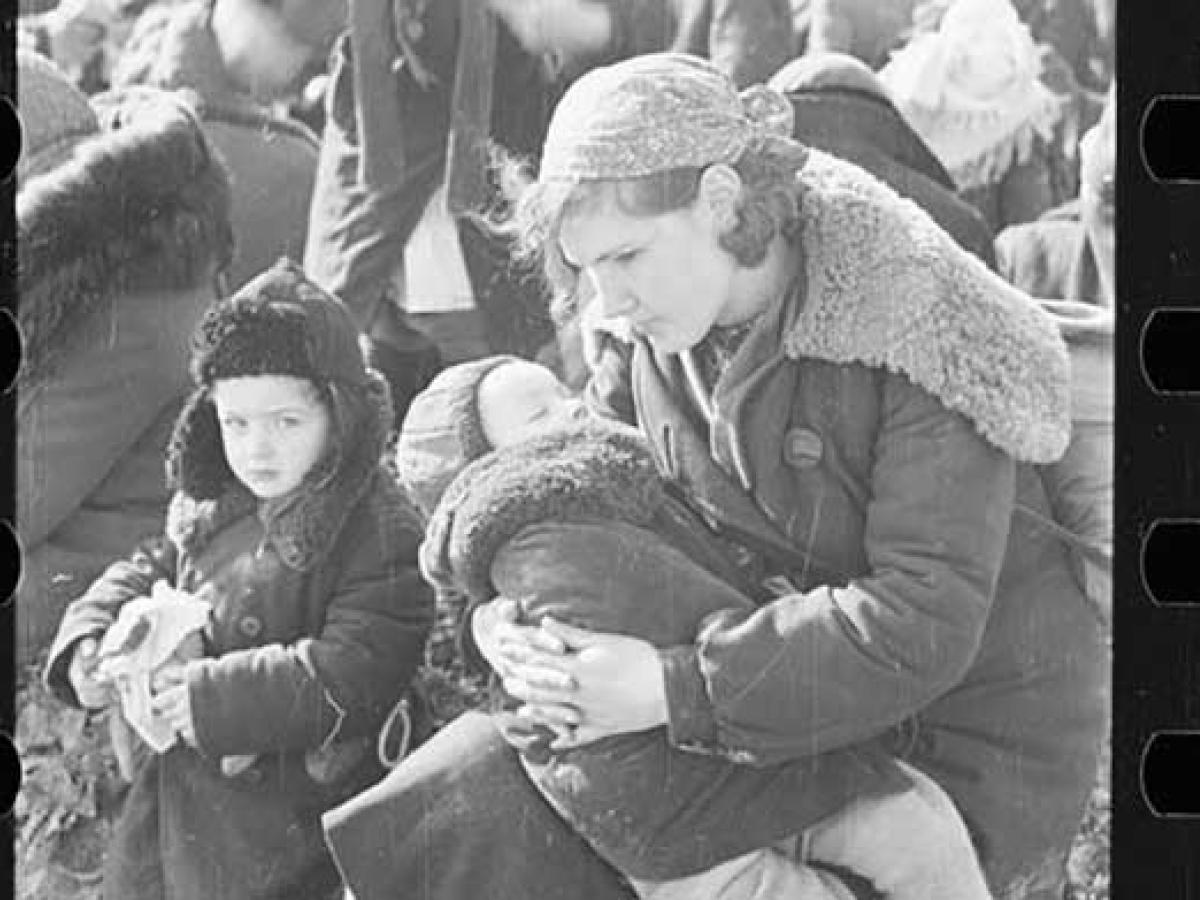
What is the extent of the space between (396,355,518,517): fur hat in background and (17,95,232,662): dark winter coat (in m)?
0.18

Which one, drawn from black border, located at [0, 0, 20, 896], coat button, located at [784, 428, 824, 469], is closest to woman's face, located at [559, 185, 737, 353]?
coat button, located at [784, 428, 824, 469]

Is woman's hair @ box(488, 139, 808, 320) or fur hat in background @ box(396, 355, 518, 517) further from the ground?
woman's hair @ box(488, 139, 808, 320)

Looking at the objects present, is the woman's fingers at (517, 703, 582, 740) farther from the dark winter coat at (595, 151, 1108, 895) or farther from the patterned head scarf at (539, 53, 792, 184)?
the patterned head scarf at (539, 53, 792, 184)

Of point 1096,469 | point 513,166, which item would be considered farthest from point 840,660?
point 513,166

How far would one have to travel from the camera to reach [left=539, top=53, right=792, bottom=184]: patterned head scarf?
A: 2.68m

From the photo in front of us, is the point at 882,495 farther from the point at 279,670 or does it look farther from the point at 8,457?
the point at 8,457

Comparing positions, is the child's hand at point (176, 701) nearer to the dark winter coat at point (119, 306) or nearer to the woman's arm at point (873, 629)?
the dark winter coat at point (119, 306)

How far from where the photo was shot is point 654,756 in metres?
2.68

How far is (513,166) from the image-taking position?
2730 mm

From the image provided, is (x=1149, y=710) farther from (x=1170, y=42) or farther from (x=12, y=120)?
(x=12, y=120)

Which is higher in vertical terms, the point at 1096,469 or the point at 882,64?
the point at 882,64

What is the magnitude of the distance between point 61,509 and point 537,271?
40cm

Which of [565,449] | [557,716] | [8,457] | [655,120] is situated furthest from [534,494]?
[8,457]

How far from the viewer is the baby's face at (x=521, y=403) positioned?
8.93 feet
